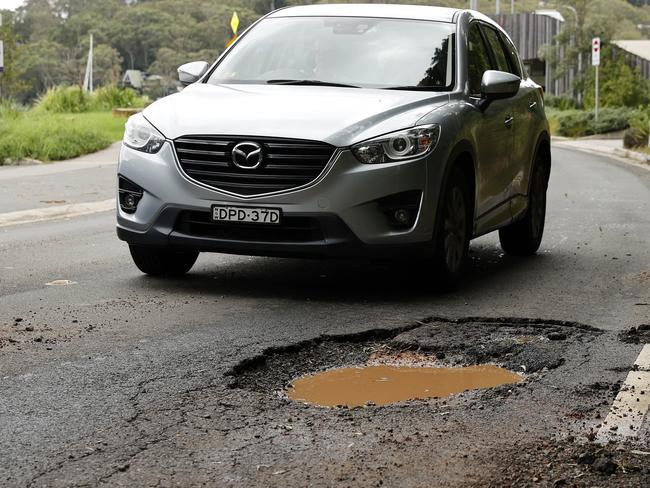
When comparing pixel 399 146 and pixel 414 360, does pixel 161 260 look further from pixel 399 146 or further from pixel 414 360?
pixel 414 360

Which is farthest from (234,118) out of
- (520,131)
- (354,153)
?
(520,131)

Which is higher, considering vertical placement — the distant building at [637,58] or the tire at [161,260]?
the tire at [161,260]

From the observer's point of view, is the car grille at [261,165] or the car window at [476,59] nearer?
the car grille at [261,165]

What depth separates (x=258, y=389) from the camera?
A: 562 centimetres

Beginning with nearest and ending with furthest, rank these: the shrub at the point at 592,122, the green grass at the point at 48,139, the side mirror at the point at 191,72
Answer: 1. the side mirror at the point at 191,72
2. the green grass at the point at 48,139
3. the shrub at the point at 592,122

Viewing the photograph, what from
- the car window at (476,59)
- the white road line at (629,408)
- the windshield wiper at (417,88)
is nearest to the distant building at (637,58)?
the car window at (476,59)

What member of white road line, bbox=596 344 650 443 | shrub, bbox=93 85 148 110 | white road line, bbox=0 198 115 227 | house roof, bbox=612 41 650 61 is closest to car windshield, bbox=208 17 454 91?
white road line, bbox=596 344 650 443

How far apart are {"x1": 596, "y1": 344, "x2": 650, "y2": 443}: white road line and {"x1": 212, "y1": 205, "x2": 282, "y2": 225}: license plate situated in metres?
2.51

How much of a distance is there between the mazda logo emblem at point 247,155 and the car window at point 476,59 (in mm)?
1851

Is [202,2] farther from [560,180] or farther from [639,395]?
[639,395]

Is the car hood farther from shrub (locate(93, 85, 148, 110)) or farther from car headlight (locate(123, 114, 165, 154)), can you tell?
shrub (locate(93, 85, 148, 110))

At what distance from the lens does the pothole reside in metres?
5.69

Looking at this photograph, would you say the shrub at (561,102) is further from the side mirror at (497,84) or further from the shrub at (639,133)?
the side mirror at (497,84)

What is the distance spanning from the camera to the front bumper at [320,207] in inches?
302
